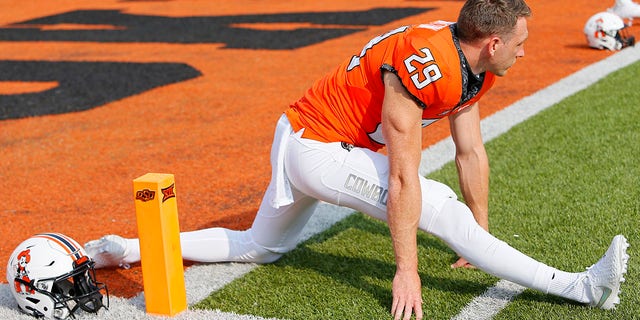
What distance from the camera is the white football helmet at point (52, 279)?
4.12 m

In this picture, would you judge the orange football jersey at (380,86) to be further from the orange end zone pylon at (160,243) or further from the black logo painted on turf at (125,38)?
the black logo painted on turf at (125,38)

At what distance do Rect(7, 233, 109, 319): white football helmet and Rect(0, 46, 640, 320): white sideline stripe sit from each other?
0.35 feet

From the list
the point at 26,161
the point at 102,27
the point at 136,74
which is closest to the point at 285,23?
the point at 102,27

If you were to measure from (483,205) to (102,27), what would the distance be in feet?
38.7

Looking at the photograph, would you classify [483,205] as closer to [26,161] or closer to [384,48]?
[384,48]

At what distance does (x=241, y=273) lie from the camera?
4.74 m

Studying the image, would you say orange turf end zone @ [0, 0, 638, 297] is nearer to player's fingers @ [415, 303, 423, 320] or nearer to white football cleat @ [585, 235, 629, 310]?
player's fingers @ [415, 303, 423, 320]

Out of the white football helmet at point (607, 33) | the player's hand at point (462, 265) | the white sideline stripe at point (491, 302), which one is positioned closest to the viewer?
the white sideline stripe at point (491, 302)

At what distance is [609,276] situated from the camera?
12.4 ft

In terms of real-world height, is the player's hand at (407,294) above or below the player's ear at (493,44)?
below

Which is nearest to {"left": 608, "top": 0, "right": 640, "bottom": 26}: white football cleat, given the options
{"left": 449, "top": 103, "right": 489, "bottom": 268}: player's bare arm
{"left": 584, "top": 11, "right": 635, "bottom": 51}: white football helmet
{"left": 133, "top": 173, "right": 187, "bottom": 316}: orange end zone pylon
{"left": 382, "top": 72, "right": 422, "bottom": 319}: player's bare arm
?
{"left": 584, "top": 11, "right": 635, "bottom": 51}: white football helmet

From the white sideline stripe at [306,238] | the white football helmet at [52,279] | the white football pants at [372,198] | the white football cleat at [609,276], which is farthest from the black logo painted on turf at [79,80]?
the white football cleat at [609,276]

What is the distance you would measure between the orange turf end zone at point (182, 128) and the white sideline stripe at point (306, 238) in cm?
23

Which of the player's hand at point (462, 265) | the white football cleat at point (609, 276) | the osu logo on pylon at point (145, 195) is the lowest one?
the player's hand at point (462, 265)
